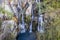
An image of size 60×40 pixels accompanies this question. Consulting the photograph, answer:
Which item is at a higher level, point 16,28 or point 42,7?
point 42,7

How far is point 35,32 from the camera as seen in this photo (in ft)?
6.24

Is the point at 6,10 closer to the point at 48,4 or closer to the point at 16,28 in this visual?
the point at 16,28

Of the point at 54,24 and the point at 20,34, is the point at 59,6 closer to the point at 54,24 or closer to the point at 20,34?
the point at 54,24

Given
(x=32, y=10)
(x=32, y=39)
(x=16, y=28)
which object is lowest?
(x=32, y=39)

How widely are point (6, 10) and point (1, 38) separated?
0.95 ft

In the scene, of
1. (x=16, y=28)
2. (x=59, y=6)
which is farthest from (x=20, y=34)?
(x=59, y=6)

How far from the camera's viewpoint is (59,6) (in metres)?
1.90

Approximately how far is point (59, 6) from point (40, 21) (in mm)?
244

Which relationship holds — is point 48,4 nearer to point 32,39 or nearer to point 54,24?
point 54,24

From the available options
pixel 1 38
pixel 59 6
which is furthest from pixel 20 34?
pixel 59 6

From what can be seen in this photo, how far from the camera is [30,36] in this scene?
1.91m

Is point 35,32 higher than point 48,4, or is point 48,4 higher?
point 48,4

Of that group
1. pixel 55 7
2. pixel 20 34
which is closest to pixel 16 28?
pixel 20 34

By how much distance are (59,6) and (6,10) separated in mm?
540
